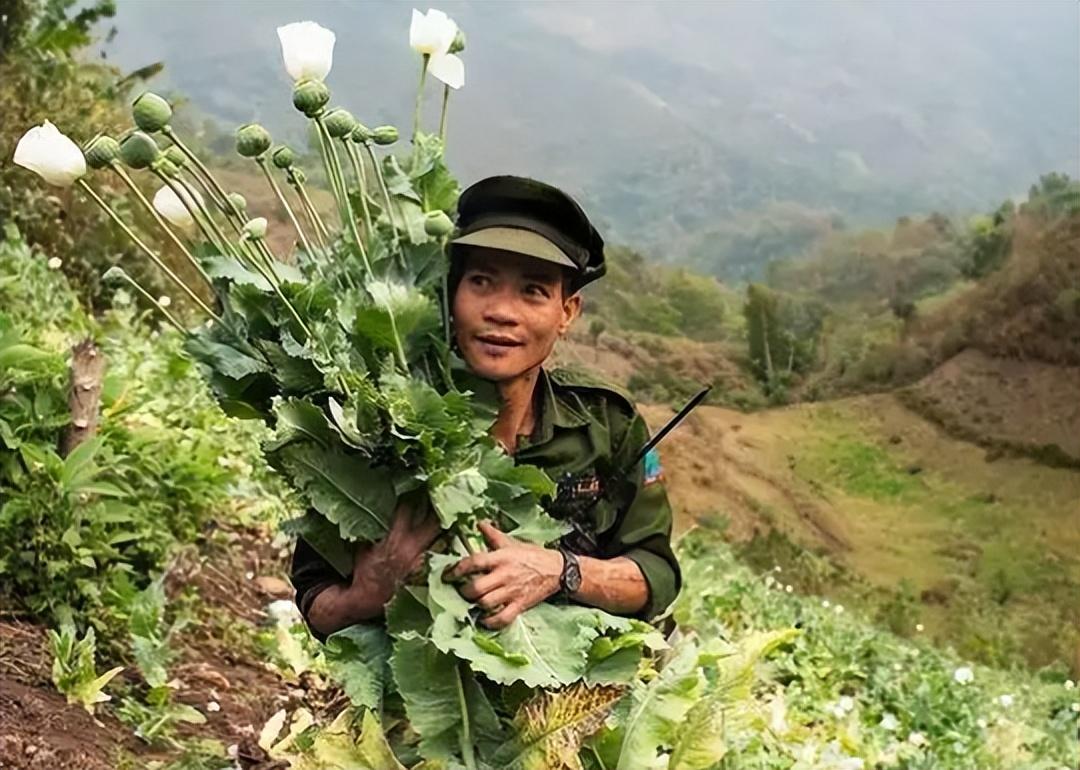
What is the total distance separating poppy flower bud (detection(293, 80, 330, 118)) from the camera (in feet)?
4.57

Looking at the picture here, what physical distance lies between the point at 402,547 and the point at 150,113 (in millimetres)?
574

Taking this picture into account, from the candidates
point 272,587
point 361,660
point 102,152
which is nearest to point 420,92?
point 102,152

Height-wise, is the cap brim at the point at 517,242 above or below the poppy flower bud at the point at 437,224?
below

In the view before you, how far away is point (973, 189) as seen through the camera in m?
8.27

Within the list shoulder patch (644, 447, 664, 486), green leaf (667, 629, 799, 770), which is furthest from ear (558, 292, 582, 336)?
green leaf (667, 629, 799, 770)

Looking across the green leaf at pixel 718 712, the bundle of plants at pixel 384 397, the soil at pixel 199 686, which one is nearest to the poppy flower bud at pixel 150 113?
the bundle of plants at pixel 384 397

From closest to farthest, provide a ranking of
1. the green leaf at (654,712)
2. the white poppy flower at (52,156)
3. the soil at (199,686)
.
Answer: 1. the white poppy flower at (52,156)
2. the green leaf at (654,712)
3. the soil at (199,686)

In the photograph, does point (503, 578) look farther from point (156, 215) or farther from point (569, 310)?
point (156, 215)

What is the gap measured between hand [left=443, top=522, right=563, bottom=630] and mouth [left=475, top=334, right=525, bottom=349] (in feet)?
0.77

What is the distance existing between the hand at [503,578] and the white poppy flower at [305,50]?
573 millimetres

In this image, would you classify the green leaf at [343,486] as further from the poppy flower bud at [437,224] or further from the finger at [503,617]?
the poppy flower bud at [437,224]

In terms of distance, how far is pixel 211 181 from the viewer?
146cm

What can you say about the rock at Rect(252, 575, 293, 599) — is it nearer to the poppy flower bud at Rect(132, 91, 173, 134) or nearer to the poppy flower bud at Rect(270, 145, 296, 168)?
the poppy flower bud at Rect(270, 145, 296, 168)

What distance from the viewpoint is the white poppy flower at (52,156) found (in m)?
1.35
